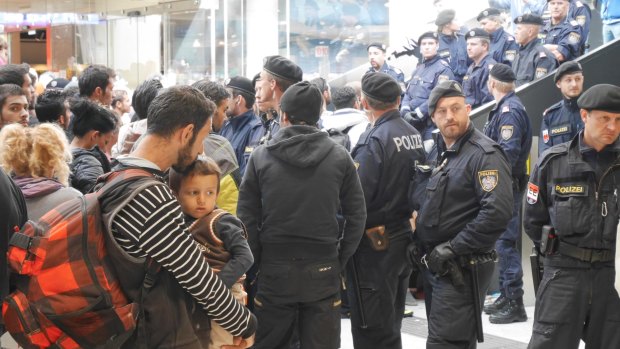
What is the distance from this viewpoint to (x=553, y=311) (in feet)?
14.4

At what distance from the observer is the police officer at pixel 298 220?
14.1 ft

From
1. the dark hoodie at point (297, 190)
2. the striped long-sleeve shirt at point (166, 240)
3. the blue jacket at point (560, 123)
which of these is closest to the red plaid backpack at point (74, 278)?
the striped long-sleeve shirt at point (166, 240)

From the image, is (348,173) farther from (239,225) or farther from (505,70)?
(505,70)

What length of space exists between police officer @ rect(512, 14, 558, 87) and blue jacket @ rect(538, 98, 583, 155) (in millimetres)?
1260

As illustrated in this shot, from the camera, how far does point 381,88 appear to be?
5.08 meters

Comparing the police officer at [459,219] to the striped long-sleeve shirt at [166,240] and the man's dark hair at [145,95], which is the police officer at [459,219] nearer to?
the man's dark hair at [145,95]

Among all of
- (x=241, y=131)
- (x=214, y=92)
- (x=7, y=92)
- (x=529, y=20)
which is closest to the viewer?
(x=214, y=92)

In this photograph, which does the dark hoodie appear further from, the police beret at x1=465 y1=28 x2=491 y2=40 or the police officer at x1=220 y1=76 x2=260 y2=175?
the police beret at x1=465 y1=28 x2=491 y2=40

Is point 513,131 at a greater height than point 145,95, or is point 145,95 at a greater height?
point 145,95

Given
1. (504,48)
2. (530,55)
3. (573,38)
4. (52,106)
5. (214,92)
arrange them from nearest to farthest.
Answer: (214,92)
(52,106)
(530,55)
(573,38)
(504,48)

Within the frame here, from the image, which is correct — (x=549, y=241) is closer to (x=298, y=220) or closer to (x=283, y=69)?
(x=298, y=220)

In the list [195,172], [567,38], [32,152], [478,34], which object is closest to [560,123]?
[478,34]

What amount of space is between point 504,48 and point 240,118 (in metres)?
5.45

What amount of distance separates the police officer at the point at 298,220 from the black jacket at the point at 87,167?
31.2 inches
